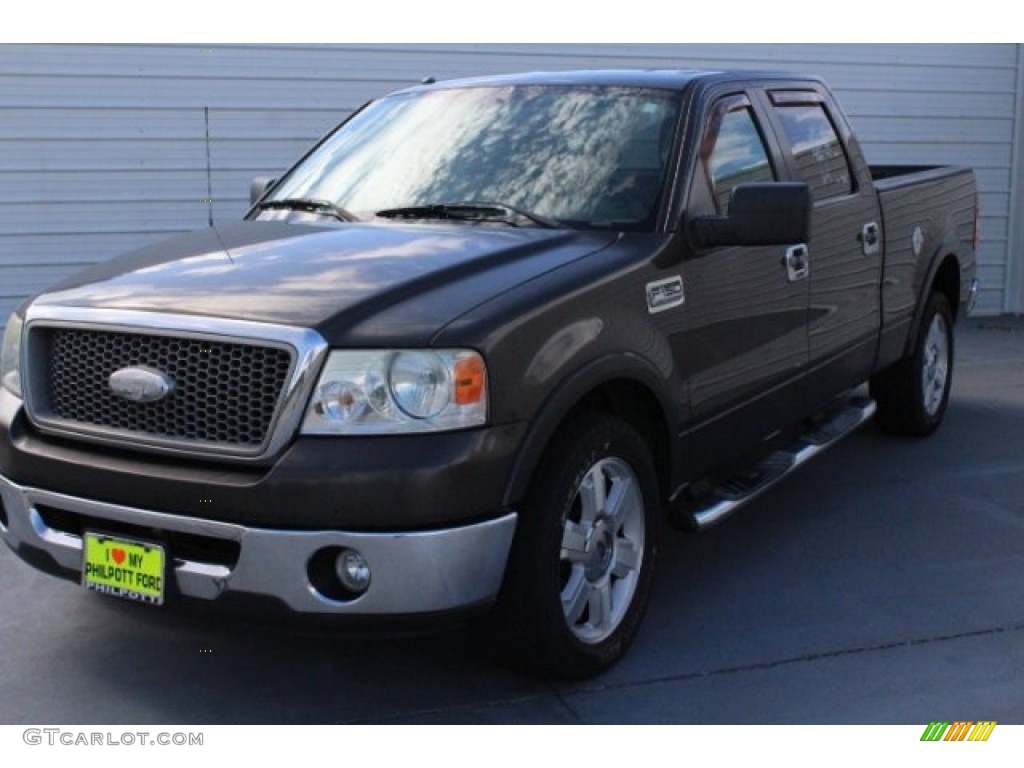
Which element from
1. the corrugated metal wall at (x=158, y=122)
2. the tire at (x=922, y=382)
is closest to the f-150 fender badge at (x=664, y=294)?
the tire at (x=922, y=382)

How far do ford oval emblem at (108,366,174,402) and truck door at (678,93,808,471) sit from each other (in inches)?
64.8

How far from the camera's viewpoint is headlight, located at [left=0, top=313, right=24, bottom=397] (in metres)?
3.87

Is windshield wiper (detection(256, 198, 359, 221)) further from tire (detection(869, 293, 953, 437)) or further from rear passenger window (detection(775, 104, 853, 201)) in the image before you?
tire (detection(869, 293, 953, 437))

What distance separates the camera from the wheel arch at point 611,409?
3.46 meters

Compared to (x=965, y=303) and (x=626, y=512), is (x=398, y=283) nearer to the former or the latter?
(x=626, y=512)

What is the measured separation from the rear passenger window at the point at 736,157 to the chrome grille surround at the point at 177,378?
1.84m

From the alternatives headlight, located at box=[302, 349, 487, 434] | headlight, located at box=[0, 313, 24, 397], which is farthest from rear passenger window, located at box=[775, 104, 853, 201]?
headlight, located at box=[0, 313, 24, 397]

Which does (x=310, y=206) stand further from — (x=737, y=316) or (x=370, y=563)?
(x=370, y=563)

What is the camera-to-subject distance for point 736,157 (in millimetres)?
4828

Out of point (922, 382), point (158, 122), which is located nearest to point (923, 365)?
point (922, 382)

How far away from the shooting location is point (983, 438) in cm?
702

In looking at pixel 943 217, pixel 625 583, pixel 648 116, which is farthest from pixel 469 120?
pixel 943 217

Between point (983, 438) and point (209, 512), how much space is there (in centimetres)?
495
